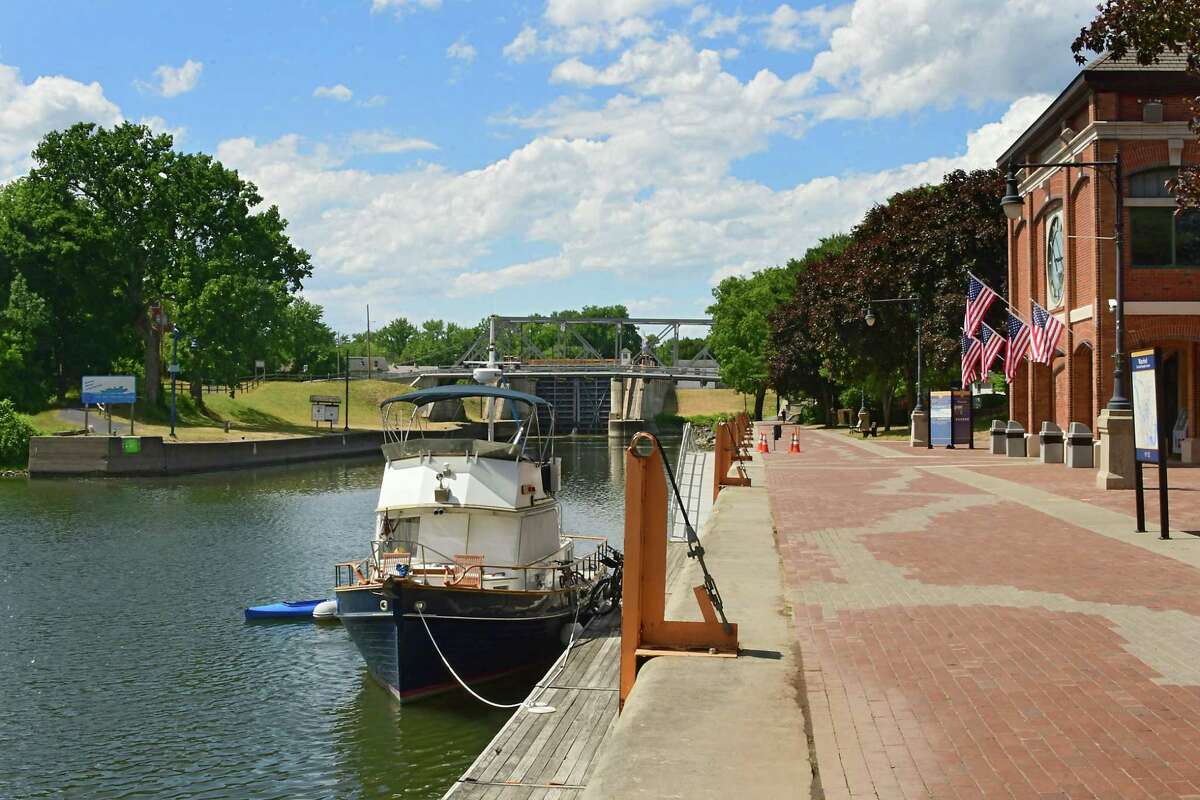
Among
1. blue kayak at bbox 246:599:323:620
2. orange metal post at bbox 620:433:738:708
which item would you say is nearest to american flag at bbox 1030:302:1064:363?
blue kayak at bbox 246:599:323:620

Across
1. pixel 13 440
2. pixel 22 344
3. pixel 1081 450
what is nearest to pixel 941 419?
pixel 1081 450

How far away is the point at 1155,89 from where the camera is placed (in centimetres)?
3228

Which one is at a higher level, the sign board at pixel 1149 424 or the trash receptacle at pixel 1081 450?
the sign board at pixel 1149 424

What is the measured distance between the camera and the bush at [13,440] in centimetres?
5844

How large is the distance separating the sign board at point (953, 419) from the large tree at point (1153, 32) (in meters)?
29.5

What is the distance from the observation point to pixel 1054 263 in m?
37.3

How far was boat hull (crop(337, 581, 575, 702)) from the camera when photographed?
55.0ft

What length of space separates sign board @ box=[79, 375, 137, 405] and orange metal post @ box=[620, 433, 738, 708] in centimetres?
6226

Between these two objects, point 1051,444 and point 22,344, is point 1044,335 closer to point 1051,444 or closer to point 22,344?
point 1051,444

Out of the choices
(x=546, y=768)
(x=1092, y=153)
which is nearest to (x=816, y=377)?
(x=1092, y=153)

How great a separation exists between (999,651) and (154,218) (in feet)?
242

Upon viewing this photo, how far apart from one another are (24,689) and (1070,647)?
15521 millimetres

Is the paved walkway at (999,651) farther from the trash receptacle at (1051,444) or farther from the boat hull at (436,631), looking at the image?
the trash receptacle at (1051,444)

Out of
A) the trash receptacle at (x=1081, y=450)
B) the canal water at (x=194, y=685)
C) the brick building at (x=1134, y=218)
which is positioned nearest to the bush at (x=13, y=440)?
the canal water at (x=194, y=685)
